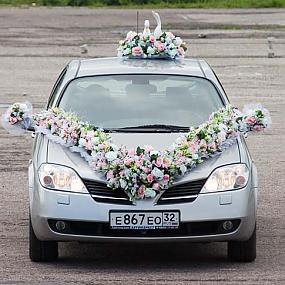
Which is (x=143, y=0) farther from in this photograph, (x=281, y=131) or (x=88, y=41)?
(x=281, y=131)

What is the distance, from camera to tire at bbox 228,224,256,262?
9617 mm

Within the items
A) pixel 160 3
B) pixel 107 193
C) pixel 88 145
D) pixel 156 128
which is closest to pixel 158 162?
pixel 107 193

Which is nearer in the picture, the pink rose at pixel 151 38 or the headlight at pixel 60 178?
the headlight at pixel 60 178

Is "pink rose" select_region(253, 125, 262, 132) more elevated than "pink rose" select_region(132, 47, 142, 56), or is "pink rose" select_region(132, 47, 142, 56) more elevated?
"pink rose" select_region(253, 125, 262, 132)

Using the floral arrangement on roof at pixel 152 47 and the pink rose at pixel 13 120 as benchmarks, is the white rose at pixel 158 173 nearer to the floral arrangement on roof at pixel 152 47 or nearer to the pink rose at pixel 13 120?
the pink rose at pixel 13 120

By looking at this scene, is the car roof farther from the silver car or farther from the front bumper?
the front bumper

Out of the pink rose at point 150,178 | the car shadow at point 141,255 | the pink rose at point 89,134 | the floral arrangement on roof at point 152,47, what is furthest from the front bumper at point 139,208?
the floral arrangement on roof at point 152,47

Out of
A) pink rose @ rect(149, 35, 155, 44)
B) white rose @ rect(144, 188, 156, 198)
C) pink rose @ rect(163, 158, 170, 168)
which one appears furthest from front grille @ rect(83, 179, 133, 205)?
pink rose @ rect(149, 35, 155, 44)

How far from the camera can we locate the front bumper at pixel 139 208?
30.1 ft

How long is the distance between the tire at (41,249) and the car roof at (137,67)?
1.90 metres

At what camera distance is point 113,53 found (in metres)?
28.3

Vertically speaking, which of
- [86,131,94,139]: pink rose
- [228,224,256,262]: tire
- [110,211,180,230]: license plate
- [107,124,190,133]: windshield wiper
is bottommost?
[228,224,256,262]: tire

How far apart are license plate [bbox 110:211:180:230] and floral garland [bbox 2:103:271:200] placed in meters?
0.13

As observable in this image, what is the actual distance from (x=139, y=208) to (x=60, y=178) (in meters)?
0.64
